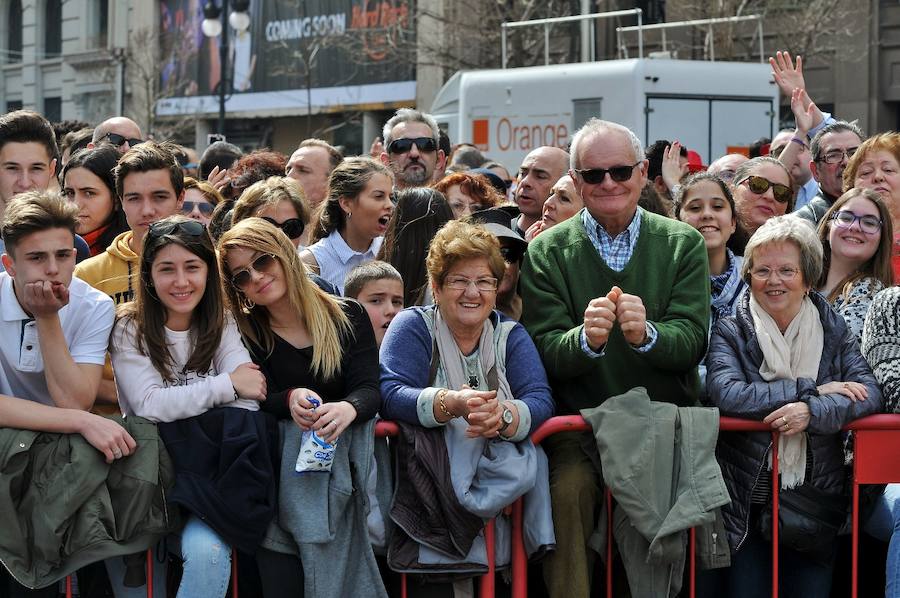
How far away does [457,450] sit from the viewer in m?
4.62

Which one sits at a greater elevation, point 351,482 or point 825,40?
point 825,40

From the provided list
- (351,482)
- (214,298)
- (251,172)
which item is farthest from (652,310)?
(251,172)

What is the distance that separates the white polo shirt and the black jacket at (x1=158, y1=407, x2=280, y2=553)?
434mm

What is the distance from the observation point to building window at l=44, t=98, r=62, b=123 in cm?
3859

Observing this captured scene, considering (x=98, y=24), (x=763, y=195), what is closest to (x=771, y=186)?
(x=763, y=195)

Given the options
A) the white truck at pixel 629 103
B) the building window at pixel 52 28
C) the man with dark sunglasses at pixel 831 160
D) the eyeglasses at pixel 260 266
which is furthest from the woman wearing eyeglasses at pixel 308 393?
the building window at pixel 52 28

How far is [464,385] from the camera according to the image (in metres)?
4.71

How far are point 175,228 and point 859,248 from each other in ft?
10.3

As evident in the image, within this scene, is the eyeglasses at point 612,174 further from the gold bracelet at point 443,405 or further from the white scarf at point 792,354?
the gold bracelet at point 443,405

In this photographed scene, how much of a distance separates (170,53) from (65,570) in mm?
32589

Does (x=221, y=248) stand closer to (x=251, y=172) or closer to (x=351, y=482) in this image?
(x=351, y=482)

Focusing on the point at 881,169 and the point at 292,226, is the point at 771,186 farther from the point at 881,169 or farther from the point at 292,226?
the point at 292,226

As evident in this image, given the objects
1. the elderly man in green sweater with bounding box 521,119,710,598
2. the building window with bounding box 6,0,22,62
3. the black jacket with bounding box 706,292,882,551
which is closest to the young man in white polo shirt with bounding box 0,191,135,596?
the elderly man in green sweater with bounding box 521,119,710,598

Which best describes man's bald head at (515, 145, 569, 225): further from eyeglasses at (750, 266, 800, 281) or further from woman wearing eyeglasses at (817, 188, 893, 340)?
eyeglasses at (750, 266, 800, 281)
